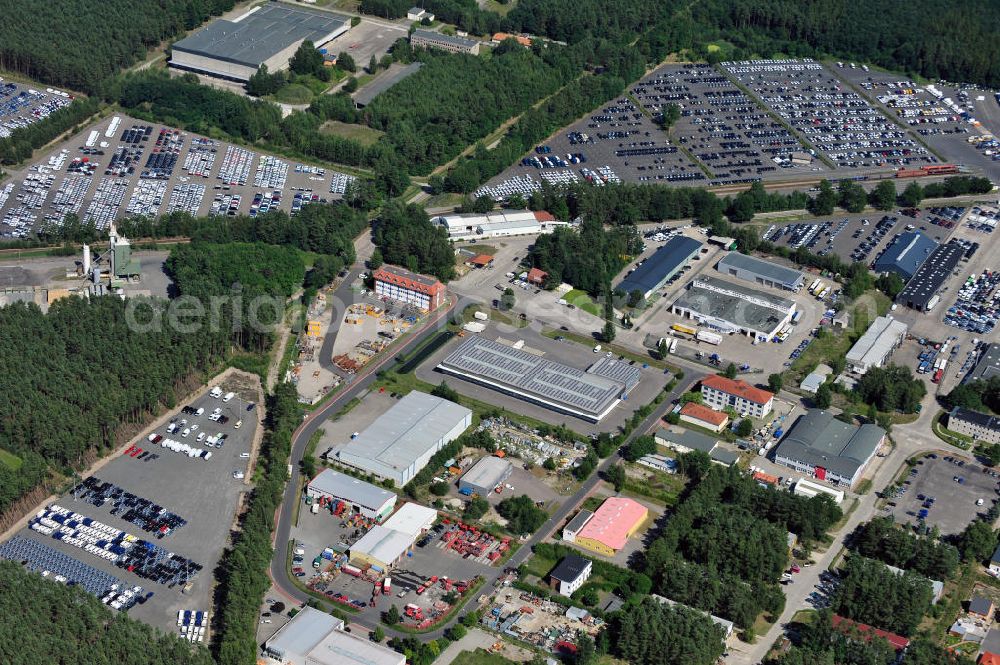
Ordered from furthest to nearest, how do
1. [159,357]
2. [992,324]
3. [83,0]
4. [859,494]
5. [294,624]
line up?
1. [83,0]
2. [992,324]
3. [159,357]
4. [859,494]
5. [294,624]

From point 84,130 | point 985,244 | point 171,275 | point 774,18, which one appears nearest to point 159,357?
point 171,275

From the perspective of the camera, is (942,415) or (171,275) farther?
(171,275)

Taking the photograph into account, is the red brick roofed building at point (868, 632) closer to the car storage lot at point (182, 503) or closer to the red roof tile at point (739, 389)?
the red roof tile at point (739, 389)

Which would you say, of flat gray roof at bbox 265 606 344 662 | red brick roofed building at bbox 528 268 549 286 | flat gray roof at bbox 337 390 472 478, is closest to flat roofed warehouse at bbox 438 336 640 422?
flat gray roof at bbox 337 390 472 478

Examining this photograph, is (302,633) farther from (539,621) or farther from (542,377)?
(542,377)

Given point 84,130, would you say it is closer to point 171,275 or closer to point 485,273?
point 171,275

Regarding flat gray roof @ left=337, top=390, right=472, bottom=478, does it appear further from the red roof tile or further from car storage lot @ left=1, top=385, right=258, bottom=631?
the red roof tile
